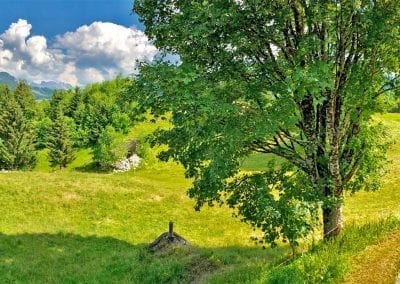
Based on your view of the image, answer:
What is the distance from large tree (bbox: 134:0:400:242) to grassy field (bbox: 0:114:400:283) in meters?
1.88

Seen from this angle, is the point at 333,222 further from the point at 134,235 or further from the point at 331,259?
the point at 134,235

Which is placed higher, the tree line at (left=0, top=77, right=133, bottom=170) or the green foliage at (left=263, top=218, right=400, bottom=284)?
the tree line at (left=0, top=77, right=133, bottom=170)

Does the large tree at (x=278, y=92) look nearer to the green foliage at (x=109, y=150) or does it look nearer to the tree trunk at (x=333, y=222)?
the tree trunk at (x=333, y=222)

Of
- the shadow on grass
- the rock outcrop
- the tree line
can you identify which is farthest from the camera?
the tree line

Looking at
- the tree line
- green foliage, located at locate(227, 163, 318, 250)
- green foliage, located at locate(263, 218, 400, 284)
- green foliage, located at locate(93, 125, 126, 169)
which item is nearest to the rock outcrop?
green foliage, located at locate(93, 125, 126, 169)

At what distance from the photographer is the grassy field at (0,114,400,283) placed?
17000 mm

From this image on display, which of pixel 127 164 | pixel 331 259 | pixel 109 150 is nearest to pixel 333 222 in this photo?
pixel 331 259

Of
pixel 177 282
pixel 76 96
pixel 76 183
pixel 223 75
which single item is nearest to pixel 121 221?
pixel 76 183

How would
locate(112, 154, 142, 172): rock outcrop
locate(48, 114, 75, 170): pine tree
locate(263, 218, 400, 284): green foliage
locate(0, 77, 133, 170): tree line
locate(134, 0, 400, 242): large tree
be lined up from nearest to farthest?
locate(134, 0, 400, 242): large tree, locate(263, 218, 400, 284): green foliage, locate(112, 154, 142, 172): rock outcrop, locate(0, 77, 133, 170): tree line, locate(48, 114, 75, 170): pine tree

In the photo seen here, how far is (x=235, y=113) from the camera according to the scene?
1463 cm

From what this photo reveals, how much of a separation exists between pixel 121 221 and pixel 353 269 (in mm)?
28547

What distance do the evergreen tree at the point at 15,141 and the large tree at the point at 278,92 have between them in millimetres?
87711

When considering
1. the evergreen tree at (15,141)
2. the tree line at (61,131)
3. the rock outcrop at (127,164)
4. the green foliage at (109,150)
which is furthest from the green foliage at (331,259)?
the evergreen tree at (15,141)

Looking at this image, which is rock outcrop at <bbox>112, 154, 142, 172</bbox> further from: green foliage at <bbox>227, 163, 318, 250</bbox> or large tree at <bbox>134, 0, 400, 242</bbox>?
large tree at <bbox>134, 0, 400, 242</bbox>
